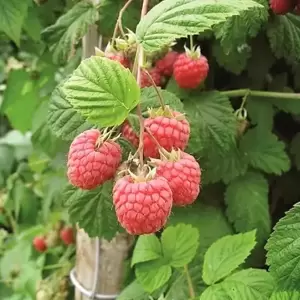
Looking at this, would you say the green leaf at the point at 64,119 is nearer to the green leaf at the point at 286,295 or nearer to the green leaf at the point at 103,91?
the green leaf at the point at 103,91

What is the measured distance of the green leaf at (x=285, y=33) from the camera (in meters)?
1.00

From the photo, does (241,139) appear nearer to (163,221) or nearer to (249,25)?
(249,25)

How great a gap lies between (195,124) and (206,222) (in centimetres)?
19

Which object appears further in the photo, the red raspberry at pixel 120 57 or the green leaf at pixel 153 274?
the green leaf at pixel 153 274

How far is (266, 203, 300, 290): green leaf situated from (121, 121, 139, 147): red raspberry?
176mm

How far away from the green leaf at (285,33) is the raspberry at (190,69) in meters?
0.11

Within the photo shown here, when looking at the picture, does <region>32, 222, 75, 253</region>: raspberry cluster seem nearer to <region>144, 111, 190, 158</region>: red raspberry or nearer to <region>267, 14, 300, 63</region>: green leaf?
<region>267, 14, 300, 63</region>: green leaf

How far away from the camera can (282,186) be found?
1186 millimetres

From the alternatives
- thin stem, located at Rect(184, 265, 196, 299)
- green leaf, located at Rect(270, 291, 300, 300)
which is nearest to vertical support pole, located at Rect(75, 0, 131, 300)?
thin stem, located at Rect(184, 265, 196, 299)

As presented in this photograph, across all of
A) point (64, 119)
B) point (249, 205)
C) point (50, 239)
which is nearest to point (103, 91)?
point (64, 119)

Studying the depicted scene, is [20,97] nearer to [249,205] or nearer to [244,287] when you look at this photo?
[249,205]

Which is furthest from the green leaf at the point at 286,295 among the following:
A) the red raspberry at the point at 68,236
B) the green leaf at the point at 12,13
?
the red raspberry at the point at 68,236

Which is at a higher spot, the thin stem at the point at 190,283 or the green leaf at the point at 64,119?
the green leaf at the point at 64,119

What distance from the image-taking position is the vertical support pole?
1.14m
